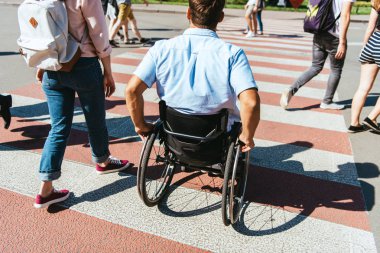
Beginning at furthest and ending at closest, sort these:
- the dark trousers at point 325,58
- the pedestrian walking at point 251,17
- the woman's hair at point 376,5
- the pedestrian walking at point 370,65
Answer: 1. the pedestrian walking at point 251,17
2. the dark trousers at point 325,58
3. the pedestrian walking at point 370,65
4. the woman's hair at point 376,5

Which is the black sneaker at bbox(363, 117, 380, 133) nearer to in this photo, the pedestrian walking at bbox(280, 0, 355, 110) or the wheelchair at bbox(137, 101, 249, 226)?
the pedestrian walking at bbox(280, 0, 355, 110)

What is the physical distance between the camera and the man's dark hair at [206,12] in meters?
2.22

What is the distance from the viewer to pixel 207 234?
2.68 meters

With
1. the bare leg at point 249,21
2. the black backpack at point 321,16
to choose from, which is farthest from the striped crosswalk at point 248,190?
the bare leg at point 249,21

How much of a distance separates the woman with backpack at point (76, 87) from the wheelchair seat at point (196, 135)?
666mm

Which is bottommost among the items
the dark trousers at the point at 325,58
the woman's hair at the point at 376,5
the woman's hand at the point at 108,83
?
the dark trousers at the point at 325,58

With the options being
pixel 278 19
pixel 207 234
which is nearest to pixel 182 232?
pixel 207 234

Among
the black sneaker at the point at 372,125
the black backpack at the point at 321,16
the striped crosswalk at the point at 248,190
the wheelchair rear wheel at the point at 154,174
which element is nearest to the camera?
the wheelchair rear wheel at the point at 154,174

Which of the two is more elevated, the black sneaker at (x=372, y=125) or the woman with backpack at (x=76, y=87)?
the woman with backpack at (x=76, y=87)

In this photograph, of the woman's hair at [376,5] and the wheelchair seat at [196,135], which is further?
the woman's hair at [376,5]

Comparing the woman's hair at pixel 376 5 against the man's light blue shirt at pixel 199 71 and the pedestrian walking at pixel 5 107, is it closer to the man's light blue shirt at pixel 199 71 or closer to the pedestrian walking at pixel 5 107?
the man's light blue shirt at pixel 199 71

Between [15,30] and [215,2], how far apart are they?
10.8 m

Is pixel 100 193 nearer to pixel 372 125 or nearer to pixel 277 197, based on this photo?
pixel 277 197

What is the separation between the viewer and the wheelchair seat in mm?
2383
